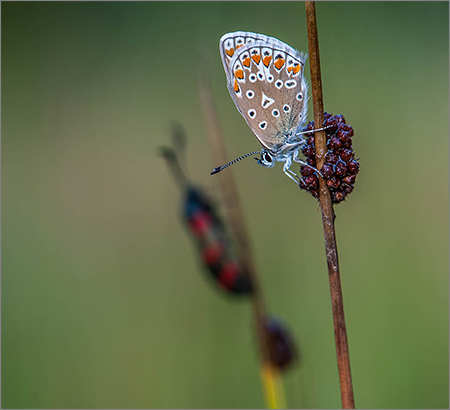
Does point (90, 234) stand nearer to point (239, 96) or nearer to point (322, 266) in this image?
point (322, 266)

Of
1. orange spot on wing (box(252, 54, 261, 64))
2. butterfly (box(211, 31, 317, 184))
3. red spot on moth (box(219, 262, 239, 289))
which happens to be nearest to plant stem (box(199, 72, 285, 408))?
butterfly (box(211, 31, 317, 184))

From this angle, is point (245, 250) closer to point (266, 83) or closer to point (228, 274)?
point (228, 274)

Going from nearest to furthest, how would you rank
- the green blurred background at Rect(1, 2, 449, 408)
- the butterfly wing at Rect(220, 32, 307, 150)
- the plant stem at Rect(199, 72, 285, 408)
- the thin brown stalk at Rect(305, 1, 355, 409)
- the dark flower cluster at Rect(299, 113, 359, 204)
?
the thin brown stalk at Rect(305, 1, 355, 409)
the dark flower cluster at Rect(299, 113, 359, 204)
the plant stem at Rect(199, 72, 285, 408)
the butterfly wing at Rect(220, 32, 307, 150)
the green blurred background at Rect(1, 2, 449, 408)

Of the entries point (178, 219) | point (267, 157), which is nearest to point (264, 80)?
point (267, 157)

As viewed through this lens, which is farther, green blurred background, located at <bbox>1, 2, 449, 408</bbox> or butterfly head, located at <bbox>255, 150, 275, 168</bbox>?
green blurred background, located at <bbox>1, 2, 449, 408</bbox>

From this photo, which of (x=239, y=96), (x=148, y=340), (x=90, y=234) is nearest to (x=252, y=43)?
(x=239, y=96)

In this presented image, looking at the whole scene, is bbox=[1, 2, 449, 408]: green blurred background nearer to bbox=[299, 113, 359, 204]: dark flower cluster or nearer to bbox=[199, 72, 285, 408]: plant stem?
bbox=[199, 72, 285, 408]: plant stem
